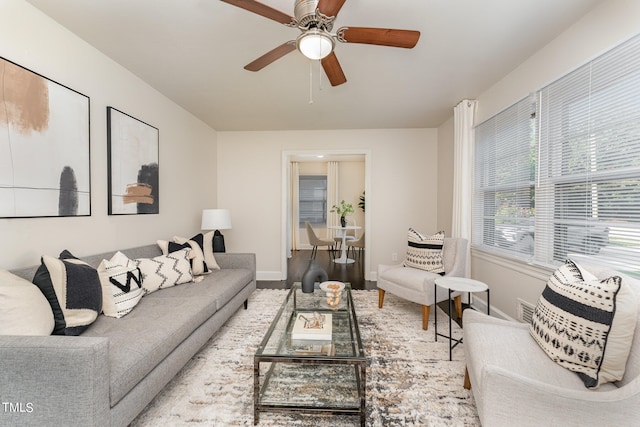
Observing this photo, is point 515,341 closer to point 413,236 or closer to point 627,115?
point 627,115

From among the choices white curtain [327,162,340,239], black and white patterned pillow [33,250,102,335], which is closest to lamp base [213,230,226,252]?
black and white patterned pillow [33,250,102,335]

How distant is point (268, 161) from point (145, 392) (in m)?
3.71

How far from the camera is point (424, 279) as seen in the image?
2711 mm

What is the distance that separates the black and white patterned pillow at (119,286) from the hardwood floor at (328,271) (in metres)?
2.24

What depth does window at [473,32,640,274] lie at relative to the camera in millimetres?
1649

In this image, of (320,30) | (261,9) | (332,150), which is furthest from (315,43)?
(332,150)

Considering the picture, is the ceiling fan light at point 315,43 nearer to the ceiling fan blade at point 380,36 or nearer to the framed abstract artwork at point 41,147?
the ceiling fan blade at point 380,36

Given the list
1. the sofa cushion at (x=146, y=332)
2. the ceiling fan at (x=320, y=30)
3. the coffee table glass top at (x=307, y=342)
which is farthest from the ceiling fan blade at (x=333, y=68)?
the sofa cushion at (x=146, y=332)

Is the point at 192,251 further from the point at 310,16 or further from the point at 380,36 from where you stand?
the point at 380,36

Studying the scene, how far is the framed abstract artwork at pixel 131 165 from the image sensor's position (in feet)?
8.07

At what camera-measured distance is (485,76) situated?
109 inches

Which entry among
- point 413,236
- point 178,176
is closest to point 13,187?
point 178,176

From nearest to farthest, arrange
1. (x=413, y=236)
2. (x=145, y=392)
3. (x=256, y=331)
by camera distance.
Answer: (x=145, y=392)
(x=256, y=331)
(x=413, y=236)

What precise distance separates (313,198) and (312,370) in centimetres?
610
